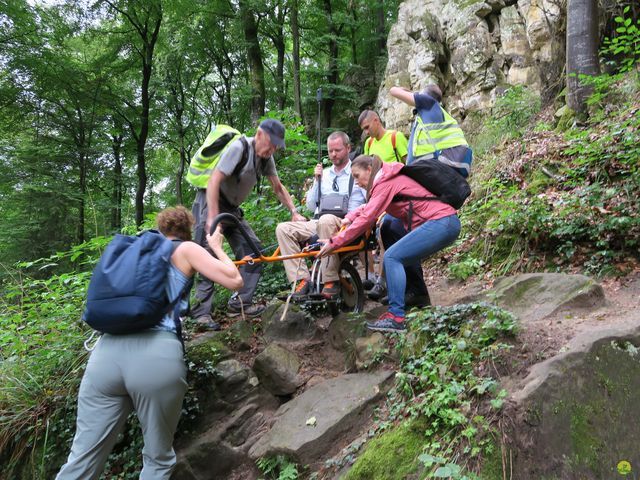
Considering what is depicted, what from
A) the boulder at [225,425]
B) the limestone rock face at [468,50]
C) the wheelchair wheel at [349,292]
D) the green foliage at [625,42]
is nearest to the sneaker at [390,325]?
the wheelchair wheel at [349,292]

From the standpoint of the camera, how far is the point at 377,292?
5.36 metres

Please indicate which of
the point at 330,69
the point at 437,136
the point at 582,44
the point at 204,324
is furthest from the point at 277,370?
the point at 330,69

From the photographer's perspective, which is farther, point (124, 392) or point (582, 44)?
point (582, 44)

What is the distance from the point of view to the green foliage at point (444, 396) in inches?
98.7

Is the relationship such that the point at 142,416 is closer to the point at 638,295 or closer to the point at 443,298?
the point at 443,298

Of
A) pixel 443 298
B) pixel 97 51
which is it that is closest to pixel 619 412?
pixel 443 298

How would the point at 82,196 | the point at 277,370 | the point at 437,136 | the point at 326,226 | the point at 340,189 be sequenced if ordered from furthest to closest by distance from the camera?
1. the point at 82,196
2. the point at 340,189
3. the point at 326,226
4. the point at 437,136
5. the point at 277,370

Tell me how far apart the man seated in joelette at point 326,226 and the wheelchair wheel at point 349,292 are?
178 mm

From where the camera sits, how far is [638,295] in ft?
12.7

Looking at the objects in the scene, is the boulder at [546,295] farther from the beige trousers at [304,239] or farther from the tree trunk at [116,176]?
the tree trunk at [116,176]

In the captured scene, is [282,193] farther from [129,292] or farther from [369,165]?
[129,292]

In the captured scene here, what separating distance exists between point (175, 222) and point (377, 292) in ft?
9.53

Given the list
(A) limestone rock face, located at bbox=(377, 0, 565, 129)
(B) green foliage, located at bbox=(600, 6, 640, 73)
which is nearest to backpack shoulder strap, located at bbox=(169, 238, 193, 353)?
(B) green foliage, located at bbox=(600, 6, 640, 73)

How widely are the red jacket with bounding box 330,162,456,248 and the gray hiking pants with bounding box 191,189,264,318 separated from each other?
139 cm
